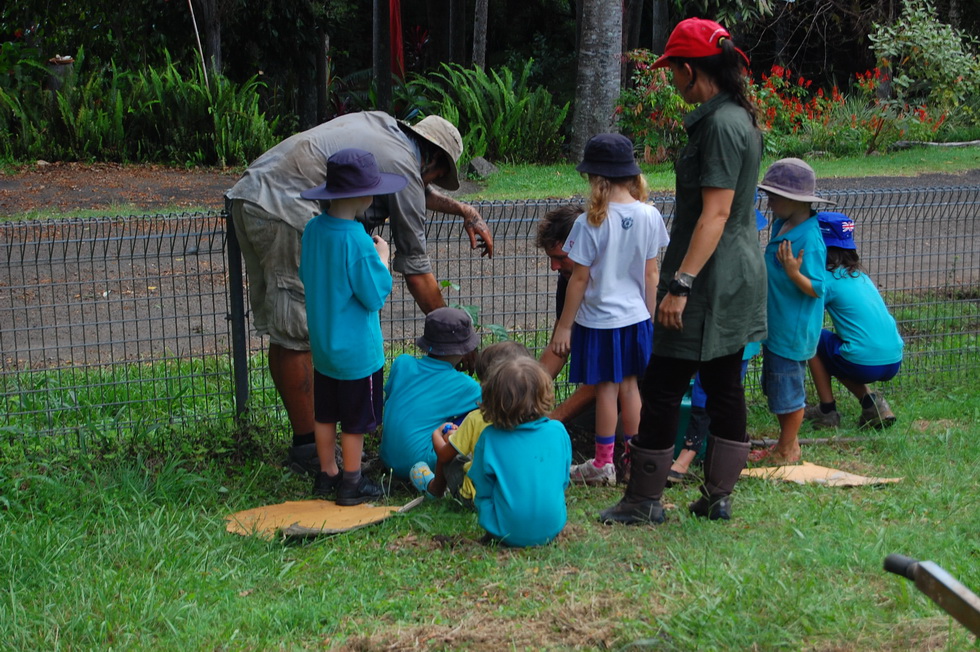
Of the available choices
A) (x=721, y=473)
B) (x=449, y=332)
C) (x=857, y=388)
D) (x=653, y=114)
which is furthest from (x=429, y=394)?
(x=653, y=114)

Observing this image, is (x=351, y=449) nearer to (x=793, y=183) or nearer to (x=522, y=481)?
(x=522, y=481)

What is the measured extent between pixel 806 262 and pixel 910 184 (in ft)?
30.4

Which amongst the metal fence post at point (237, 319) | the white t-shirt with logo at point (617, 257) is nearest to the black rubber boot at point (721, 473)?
the white t-shirt with logo at point (617, 257)

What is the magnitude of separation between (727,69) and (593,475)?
6.65 feet

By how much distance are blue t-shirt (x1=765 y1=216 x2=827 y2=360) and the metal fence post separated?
2.67m

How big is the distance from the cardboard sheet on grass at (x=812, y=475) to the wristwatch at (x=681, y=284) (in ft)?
4.71

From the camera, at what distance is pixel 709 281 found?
12.8 feet

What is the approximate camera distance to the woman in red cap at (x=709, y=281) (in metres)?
3.75

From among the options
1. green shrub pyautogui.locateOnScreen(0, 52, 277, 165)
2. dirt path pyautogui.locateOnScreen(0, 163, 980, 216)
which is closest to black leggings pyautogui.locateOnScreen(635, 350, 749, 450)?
dirt path pyautogui.locateOnScreen(0, 163, 980, 216)

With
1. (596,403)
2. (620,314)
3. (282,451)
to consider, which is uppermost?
(620,314)

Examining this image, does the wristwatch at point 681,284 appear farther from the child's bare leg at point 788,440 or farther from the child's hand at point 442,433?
the child's bare leg at point 788,440

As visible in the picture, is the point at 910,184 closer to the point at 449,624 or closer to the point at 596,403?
the point at 596,403

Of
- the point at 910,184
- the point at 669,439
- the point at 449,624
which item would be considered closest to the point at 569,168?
the point at 910,184

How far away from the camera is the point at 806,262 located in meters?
4.93
